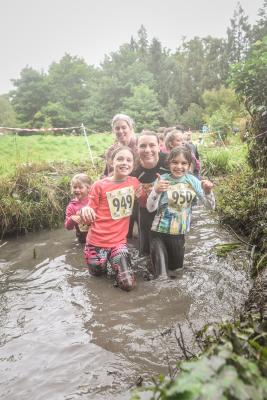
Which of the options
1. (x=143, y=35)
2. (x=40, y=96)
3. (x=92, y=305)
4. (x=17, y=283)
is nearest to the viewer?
(x=92, y=305)

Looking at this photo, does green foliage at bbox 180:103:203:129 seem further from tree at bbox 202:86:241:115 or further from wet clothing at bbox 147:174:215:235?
wet clothing at bbox 147:174:215:235

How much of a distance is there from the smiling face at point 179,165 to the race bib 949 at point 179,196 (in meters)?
0.13

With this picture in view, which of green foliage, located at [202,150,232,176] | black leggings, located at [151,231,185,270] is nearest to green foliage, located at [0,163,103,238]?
black leggings, located at [151,231,185,270]

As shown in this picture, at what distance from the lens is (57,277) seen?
183 inches

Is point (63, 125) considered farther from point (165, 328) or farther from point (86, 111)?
point (165, 328)

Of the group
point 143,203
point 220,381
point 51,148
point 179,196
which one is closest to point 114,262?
point 143,203

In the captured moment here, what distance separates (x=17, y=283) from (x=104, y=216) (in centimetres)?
155

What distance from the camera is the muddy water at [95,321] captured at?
2455 millimetres

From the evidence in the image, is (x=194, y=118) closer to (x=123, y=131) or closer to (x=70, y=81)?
(x=70, y=81)

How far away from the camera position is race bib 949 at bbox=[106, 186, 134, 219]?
422 centimetres

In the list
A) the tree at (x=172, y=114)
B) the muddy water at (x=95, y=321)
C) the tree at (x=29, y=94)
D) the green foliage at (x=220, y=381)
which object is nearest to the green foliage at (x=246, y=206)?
the muddy water at (x=95, y=321)

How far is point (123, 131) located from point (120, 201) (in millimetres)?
1524

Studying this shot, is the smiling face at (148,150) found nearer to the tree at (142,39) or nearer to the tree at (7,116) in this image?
the tree at (7,116)

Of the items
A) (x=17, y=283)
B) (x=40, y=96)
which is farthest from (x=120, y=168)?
(x=40, y=96)
